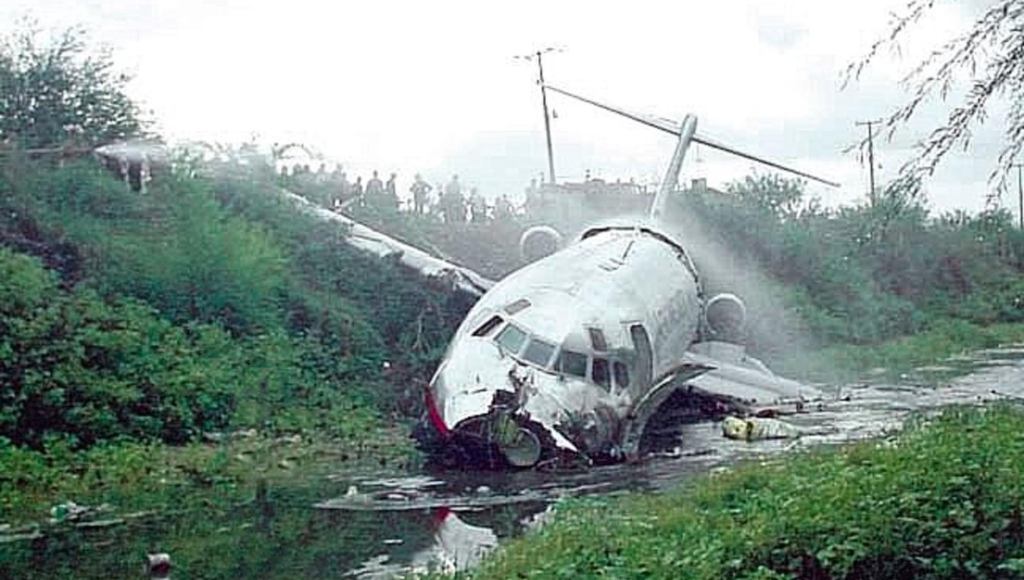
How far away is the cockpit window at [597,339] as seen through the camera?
1886 cm

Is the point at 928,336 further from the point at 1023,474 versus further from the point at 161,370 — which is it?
the point at 1023,474

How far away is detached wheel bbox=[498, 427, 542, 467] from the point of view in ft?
58.3

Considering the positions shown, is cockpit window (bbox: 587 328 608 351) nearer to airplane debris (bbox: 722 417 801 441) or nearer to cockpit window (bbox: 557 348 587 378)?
cockpit window (bbox: 557 348 587 378)

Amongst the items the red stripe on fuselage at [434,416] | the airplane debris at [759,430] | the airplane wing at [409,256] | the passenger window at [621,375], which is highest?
the airplane wing at [409,256]

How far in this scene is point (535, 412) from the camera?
58.4ft

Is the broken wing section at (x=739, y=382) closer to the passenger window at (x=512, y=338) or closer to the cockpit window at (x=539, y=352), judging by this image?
the passenger window at (x=512, y=338)

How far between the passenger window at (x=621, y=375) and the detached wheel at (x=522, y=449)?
173 cm

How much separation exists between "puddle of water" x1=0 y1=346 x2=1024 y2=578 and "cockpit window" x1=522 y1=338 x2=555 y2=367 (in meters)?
1.47

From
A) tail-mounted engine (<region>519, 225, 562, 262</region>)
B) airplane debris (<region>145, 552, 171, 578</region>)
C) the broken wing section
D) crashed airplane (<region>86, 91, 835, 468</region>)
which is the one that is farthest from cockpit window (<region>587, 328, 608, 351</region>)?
tail-mounted engine (<region>519, 225, 562, 262</region>)

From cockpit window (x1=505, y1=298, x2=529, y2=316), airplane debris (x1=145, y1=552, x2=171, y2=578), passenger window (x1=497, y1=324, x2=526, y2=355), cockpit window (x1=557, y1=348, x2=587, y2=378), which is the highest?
cockpit window (x1=505, y1=298, x2=529, y2=316)

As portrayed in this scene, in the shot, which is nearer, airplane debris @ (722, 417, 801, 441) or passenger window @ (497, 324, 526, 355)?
passenger window @ (497, 324, 526, 355)

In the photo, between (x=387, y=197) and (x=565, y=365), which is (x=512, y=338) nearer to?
(x=565, y=365)

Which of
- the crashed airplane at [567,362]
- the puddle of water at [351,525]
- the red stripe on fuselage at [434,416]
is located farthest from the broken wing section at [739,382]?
the red stripe on fuselage at [434,416]

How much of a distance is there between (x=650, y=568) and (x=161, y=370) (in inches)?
527
